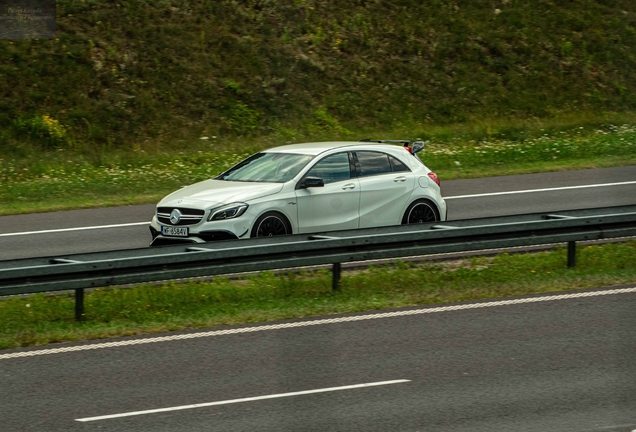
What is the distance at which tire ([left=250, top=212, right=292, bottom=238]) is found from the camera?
12773 millimetres

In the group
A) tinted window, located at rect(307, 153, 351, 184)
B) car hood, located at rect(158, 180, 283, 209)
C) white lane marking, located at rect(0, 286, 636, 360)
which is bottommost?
white lane marking, located at rect(0, 286, 636, 360)

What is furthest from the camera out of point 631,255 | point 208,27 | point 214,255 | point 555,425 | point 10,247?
point 208,27

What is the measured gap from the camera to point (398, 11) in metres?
32.6

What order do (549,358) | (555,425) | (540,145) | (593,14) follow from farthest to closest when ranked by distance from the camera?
(593,14), (540,145), (549,358), (555,425)

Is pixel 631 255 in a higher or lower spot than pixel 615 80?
lower

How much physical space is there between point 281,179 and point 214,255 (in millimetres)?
2936

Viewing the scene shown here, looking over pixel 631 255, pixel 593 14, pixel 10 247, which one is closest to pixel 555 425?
pixel 631 255

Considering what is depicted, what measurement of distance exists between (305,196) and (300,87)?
52.7 feet

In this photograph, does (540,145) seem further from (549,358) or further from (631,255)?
(549,358)

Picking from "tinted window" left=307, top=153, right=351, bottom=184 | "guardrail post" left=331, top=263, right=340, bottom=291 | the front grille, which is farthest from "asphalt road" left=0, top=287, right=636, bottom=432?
"tinted window" left=307, top=153, right=351, bottom=184

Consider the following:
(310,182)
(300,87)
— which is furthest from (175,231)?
(300,87)

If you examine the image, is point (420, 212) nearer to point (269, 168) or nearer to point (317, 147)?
point (317, 147)

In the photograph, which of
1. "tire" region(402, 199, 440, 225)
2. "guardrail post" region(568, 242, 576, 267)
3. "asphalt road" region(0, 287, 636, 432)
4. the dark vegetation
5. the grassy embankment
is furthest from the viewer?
the dark vegetation

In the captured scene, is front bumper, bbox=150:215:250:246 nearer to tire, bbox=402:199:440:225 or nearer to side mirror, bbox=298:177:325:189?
side mirror, bbox=298:177:325:189
